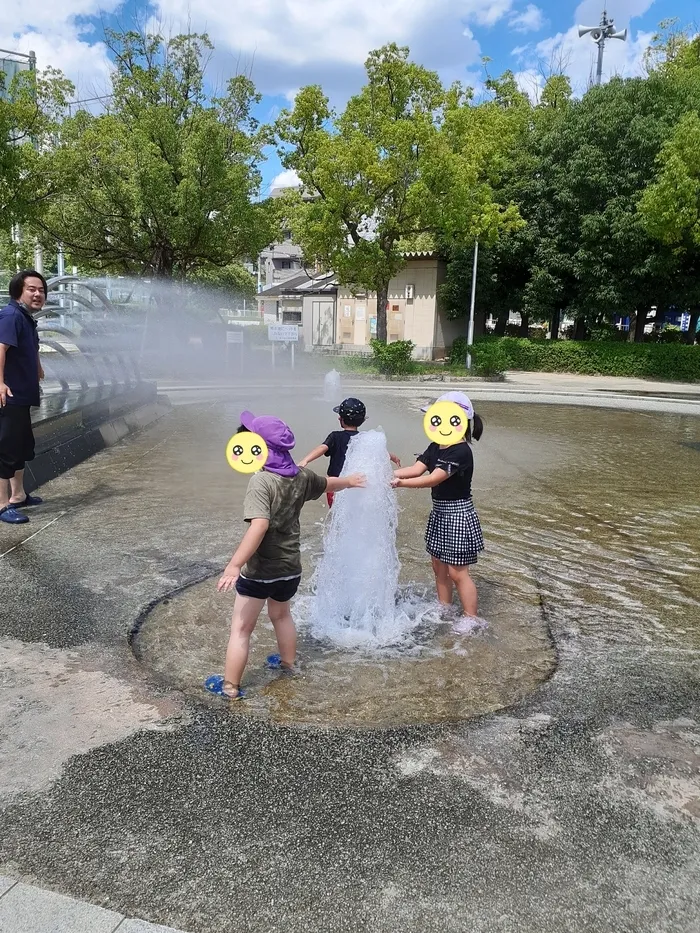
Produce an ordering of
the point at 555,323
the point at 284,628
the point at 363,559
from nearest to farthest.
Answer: the point at 284,628, the point at 363,559, the point at 555,323

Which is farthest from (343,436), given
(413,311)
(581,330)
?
(413,311)

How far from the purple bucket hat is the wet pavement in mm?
1130

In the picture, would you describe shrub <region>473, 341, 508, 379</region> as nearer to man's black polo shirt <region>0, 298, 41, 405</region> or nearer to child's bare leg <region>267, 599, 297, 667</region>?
man's black polo shirt <region>0, 298, 41, 405</region>

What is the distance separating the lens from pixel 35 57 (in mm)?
19828

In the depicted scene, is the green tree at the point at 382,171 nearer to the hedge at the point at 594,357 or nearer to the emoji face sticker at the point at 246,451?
the hedge at the point at 594,357

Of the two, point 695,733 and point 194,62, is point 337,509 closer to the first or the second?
point 695,733

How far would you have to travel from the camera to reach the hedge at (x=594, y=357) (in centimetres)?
2775

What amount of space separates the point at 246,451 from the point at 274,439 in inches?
5.6

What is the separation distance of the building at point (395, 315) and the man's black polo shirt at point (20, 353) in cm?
2821

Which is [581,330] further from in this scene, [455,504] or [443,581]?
[455,504]

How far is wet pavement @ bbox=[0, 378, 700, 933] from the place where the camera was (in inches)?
87.0

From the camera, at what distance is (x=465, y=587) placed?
171 inches

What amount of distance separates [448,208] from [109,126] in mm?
11031

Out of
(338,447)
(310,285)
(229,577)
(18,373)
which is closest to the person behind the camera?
(229,577)
